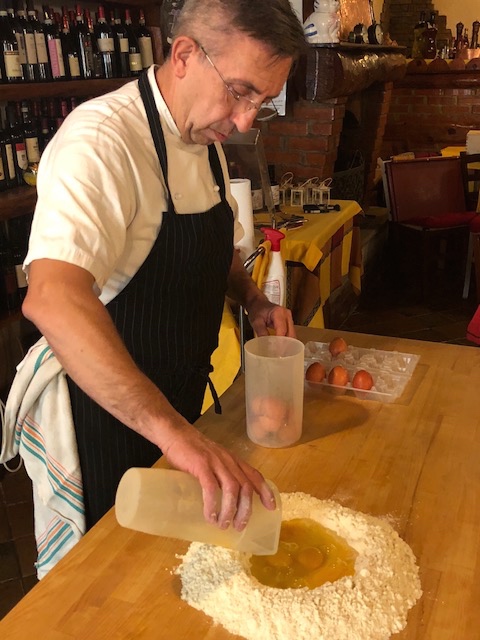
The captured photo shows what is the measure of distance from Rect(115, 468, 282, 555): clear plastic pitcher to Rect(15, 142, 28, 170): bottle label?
213 cm

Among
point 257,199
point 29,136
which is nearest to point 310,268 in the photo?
point 257,199

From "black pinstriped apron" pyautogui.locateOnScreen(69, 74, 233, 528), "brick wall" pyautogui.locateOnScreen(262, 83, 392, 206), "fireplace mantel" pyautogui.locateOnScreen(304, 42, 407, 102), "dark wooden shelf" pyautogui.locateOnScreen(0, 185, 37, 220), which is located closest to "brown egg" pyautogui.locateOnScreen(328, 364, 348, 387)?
"black pinstriped apron" pyautogui.locateOnScreen(69, 74, 233, 528)

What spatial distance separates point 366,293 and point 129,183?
366 centimetres

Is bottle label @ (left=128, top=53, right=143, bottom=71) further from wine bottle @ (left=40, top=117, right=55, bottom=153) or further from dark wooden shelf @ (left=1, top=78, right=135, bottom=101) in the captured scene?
wine bottle @ (left=40, top=117, right=55, bottom=153)

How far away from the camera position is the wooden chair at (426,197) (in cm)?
453

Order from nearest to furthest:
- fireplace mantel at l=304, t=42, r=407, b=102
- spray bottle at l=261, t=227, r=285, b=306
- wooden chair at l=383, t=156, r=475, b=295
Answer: spray bottle at l=261, t=227, r=285, b=306, fireplace mantel at l=304, t=42, r=407, b=102, wooden chair at l=383, t=156, r=475, b=295

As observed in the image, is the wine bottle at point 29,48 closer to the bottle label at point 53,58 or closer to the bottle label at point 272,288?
the bottle label at point 53,58

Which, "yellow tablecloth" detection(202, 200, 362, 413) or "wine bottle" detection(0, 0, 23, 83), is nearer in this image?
"yellow tablecloth" detection(202, 200, 362, 413)

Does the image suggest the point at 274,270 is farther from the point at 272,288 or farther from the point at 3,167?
the point at 3,167

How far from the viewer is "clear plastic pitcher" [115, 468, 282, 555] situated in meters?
0.79

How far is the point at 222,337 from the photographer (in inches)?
76.5

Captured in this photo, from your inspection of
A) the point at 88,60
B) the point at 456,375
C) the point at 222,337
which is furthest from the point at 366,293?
the point at 456,375

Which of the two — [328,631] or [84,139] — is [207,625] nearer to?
[328,631]

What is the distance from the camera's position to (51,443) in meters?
1.30
